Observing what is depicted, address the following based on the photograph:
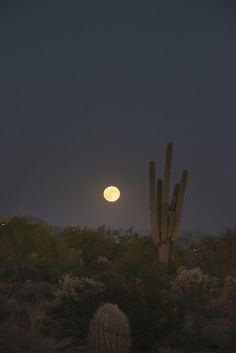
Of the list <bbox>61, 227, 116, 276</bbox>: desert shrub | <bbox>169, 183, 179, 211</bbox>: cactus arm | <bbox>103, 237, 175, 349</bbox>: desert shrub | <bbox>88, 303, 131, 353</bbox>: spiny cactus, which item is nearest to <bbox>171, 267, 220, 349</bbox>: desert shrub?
<bbox>103, 237, 175, 349</bbox>: desert shrub

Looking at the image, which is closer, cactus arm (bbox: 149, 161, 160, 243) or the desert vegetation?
the desert vegetation

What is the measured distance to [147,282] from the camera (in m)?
11.9

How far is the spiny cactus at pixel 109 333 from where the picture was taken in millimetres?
9273

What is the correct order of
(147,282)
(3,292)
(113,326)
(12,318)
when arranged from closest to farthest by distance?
1. (113,326)
2. (147,282)
3. (12,318)
4. (3,292)

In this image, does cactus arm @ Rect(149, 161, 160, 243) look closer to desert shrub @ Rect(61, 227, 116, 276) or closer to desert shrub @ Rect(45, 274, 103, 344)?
desert shrub @ Rect(61, 227, 116, 276)

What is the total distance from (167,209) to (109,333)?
1540 cm

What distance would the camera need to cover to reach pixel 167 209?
966 inches

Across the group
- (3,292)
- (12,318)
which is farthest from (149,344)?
(3,292)

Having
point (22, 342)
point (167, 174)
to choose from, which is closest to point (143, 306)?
point (22, 342)

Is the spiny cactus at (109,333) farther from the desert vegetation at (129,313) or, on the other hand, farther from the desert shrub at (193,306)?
the desert shrub at (193,306)

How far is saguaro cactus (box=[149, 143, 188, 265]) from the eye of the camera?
977 inches

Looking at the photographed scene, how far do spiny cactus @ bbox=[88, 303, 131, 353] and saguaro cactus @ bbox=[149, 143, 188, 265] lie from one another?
15.2 m

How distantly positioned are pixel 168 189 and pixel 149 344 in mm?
15132

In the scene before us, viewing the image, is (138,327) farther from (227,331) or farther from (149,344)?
(227,331)
